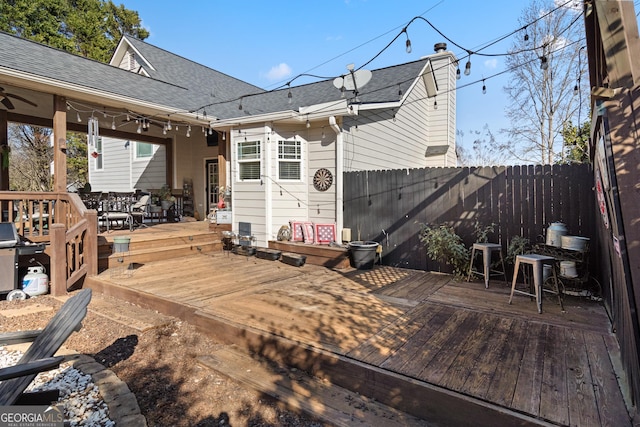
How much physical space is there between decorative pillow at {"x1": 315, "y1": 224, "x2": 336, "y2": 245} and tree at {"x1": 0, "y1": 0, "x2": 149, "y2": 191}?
1336cm

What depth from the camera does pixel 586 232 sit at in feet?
14.9

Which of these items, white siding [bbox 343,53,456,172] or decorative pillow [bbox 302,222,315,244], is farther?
white siding [bbox 343,53,456,172]

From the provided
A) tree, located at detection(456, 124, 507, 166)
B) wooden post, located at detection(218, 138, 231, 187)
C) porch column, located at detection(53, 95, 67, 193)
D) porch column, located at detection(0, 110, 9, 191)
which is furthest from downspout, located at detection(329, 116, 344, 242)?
tree, located at detection(456, 124, 507, 166)

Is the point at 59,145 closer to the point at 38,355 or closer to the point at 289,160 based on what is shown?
the point at 289,160

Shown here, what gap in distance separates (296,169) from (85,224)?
3978mm

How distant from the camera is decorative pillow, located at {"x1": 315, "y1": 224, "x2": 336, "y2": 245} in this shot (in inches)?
273

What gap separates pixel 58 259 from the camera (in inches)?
185

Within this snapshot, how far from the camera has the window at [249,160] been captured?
746cm

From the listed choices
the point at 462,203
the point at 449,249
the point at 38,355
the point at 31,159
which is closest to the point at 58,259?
the point at 38,355

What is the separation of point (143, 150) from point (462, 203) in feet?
36.5

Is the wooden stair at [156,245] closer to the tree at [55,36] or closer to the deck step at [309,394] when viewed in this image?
the deck step at [309,394]

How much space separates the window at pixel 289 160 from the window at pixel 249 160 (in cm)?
52

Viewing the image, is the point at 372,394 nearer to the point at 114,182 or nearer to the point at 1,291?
the point at 1,291

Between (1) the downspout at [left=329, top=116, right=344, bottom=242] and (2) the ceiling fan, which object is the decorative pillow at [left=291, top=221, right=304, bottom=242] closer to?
(1) the downspout at [left=329, top=116, right=344, bottom=242]
